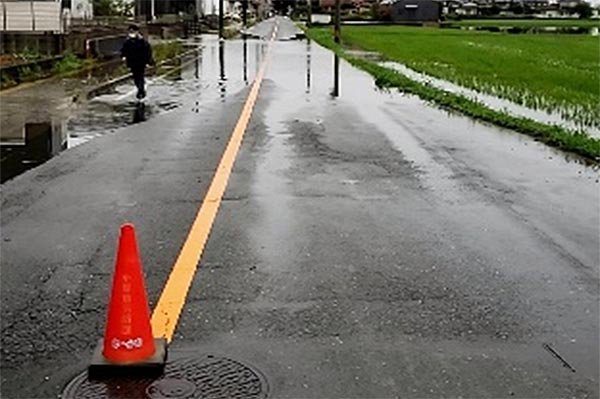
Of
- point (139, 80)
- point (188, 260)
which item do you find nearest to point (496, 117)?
point (139, 80)

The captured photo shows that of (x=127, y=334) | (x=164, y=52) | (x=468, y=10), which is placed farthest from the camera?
(x=468, y=10)

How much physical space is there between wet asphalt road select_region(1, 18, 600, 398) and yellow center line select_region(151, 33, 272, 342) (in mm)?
77

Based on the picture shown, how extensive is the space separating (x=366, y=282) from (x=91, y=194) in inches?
150

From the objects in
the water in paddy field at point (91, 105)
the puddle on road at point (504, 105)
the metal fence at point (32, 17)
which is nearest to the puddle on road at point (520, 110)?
the puddle on road at point (504, 105)

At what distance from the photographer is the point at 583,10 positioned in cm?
13538

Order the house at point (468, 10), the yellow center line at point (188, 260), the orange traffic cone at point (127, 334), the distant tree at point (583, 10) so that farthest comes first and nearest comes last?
1. the house at point (468, 10)
2. the distant tree at point (583, 10)
3. the yellow center line at point (188, 260)
4. the orange traffic cone at point (127, 334)

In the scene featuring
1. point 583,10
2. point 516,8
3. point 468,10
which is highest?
point 516,8

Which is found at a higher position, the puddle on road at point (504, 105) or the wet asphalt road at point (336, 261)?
the puddle on road at point (504, 105)

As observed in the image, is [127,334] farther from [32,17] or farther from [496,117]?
[32,17]

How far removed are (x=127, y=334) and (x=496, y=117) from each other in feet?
40.4

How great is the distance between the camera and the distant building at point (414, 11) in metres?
106

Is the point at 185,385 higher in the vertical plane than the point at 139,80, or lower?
lower

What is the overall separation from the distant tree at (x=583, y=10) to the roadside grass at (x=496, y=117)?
116297 millimetres

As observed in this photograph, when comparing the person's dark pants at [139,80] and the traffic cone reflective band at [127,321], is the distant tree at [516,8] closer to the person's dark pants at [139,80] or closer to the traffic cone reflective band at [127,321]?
the person's dark pants at [139,80]
